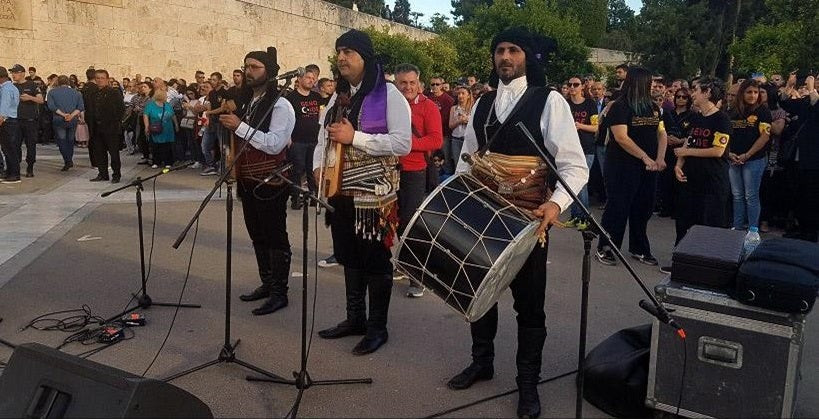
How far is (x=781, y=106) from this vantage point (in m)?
8.98

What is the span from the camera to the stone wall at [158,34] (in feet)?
69.2

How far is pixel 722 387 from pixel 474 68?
30.0 meters

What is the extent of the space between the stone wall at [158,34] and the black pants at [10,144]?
1063 centimetres

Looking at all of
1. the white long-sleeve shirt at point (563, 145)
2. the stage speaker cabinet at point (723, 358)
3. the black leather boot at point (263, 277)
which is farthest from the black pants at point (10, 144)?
the stage speaker cabinet at point (723, 358)

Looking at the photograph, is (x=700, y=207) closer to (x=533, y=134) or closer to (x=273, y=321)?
(x=533, y=134)

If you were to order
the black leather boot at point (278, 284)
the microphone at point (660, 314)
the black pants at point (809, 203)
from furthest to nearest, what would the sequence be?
the black pants at point (809, 203), the black leather boot at point (278, 284), the microphone at point (660, 314)

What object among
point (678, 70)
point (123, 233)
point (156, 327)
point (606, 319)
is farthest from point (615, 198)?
point (678, 70)

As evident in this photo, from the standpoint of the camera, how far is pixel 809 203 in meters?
7.59

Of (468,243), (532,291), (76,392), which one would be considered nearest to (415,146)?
(532,291)

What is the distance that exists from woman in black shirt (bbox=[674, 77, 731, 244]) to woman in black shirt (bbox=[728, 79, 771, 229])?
3.75 ft

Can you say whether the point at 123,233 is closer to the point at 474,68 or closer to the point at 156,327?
the point at 156,327

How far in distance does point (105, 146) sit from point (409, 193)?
8.38m

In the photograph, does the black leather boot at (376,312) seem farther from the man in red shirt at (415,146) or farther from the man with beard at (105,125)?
→ the man with beard at (105,125)

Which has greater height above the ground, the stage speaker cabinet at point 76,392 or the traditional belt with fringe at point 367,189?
the traditional belt with fringe at point 367,189
